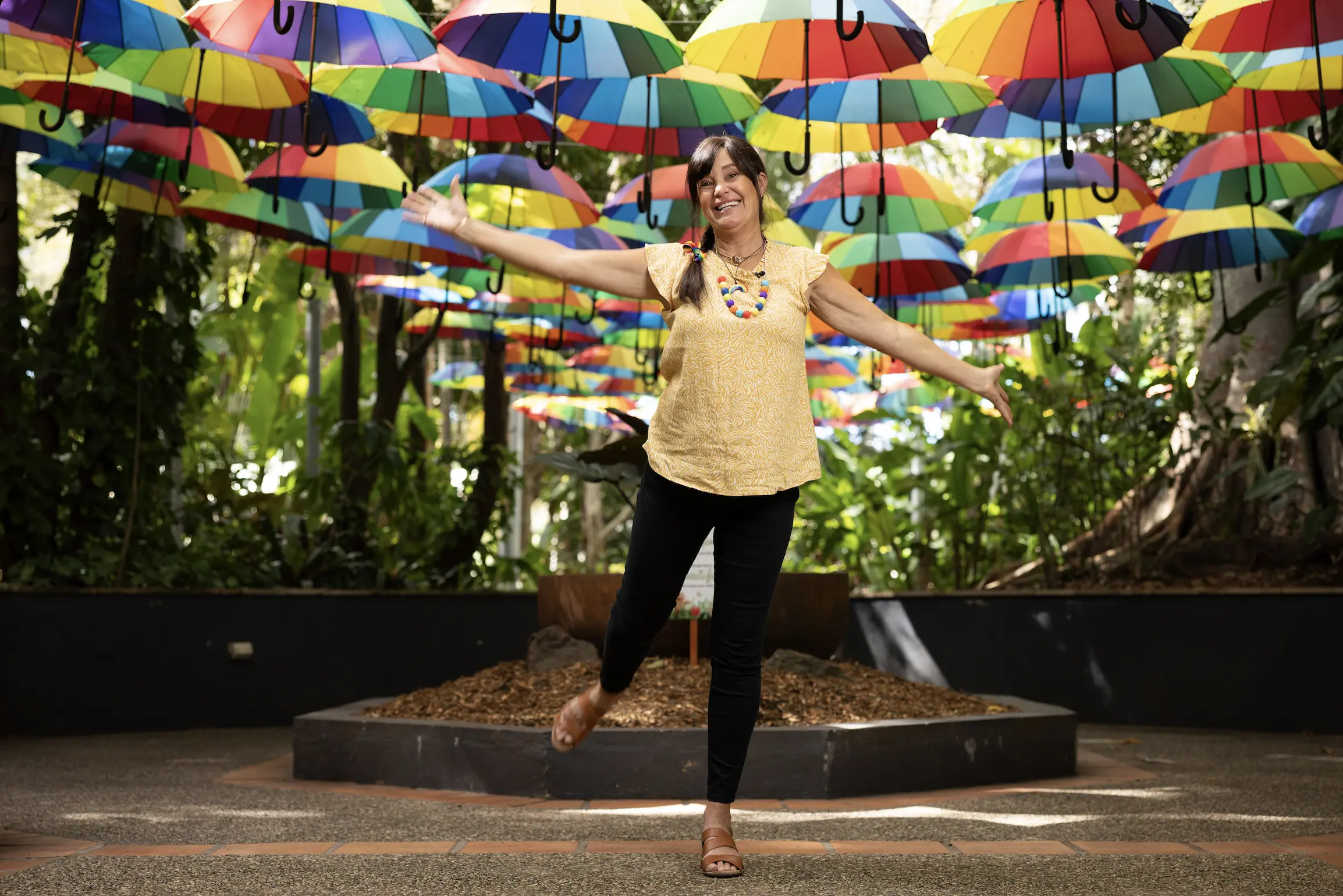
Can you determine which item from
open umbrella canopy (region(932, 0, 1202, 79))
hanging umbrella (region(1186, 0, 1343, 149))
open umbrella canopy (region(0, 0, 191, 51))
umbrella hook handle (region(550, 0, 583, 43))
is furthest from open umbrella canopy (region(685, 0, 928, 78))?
open umbrella canopy (region(0, 0, 191, 51))

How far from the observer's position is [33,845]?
11.2 ft

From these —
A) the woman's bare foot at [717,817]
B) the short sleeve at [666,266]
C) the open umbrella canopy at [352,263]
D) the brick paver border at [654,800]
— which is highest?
the open umbrella canopy at [352,263]

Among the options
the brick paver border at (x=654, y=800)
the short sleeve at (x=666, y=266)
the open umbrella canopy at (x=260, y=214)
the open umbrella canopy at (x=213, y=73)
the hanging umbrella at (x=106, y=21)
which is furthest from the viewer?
the open umbrella canopy at (x=260, y=214)

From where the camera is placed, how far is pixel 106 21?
4.98 m

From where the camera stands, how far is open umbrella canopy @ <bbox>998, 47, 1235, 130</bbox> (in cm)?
564

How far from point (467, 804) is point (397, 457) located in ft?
18.6

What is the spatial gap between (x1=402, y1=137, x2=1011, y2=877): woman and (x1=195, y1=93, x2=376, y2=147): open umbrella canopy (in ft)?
12.2

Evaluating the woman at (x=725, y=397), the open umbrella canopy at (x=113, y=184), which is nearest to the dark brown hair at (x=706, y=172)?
the woman at (x=725, y=397)

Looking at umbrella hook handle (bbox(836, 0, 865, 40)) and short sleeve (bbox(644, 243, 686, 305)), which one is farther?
umbrella hook handle (bbox(836, 0, 865, 40))

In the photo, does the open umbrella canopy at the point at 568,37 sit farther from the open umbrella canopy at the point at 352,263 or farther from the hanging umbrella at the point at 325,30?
the open umbrella canopy at the point at 352,263

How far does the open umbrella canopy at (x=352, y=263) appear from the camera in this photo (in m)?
8.30

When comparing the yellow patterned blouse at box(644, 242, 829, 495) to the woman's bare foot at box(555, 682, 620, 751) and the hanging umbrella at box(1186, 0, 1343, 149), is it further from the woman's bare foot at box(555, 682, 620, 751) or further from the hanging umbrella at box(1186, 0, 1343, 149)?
the hanging umbrella at box(1186, 0, 1343, 149)

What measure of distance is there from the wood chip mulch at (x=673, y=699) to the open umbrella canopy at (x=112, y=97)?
3047 millimetres

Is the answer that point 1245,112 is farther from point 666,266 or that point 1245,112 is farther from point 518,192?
point 666,266
